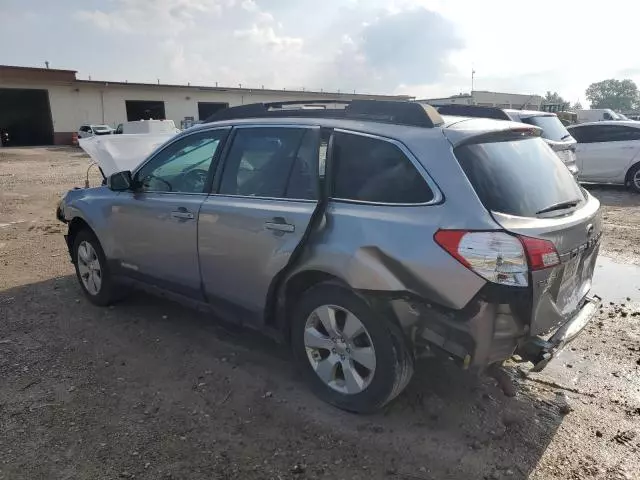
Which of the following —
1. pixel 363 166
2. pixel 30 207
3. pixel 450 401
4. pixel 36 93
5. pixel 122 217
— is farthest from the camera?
pixel 36 93

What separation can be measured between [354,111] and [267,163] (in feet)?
2.35

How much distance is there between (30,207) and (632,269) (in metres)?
11.4

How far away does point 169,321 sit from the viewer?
476 cm

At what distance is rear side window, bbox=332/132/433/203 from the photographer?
2898 mm

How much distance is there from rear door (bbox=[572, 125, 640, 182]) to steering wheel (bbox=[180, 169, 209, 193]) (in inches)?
425

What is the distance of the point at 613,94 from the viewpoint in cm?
13650

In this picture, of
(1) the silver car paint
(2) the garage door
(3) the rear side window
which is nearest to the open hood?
(1) the silver car paint

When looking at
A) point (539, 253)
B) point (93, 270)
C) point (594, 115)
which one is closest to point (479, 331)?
point (539, 253)

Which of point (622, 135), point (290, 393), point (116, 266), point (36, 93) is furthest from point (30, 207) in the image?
point (36, 93)

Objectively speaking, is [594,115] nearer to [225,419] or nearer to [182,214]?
[182,214]

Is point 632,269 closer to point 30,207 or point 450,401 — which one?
point 450,401

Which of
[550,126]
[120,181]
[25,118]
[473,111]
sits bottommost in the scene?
[120,181]

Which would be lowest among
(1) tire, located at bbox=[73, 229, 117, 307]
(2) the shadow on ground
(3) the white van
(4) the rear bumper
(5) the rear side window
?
(2) the shadow on ground

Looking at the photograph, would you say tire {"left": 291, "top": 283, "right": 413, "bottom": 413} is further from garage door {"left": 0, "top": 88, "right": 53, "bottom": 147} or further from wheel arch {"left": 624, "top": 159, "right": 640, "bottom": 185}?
garage door {"left": 0, "top": 88, "right": 53, "bottom": 147}
